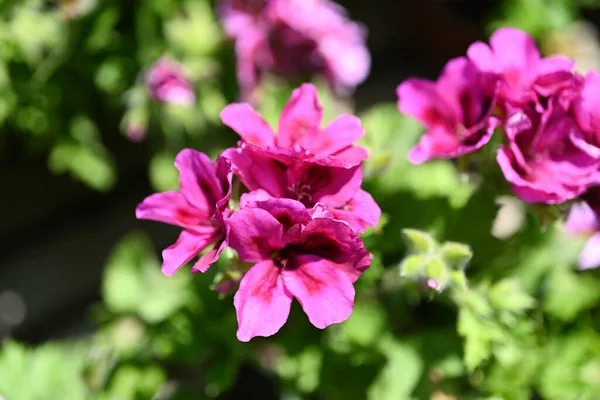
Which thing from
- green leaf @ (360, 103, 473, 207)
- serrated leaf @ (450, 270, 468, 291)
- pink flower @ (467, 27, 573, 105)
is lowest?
green leaf @ (360, 103, 473, 207)

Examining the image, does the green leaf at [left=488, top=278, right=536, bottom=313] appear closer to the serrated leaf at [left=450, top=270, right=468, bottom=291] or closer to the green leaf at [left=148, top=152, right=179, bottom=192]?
the serrated leaf at [left=450, top=270, right=468, bottom=291]

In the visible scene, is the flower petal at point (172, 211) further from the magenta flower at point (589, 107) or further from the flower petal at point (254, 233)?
the magenta flower at point (589, 107)

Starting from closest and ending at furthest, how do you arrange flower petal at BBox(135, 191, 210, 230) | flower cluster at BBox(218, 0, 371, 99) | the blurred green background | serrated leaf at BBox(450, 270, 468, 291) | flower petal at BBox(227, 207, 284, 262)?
flower petal at BBox(227, 207, 284, 262) < flower petal at BBox(135, 191, 210, 230) < serrated leaf at BBox(450, 270, 468, 291) < the blurred green background < flower cluster at BBox(218, 0, 371, 99)

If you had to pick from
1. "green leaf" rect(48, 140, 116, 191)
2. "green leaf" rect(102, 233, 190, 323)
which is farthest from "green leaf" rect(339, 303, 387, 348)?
"green leaf" rect(48, 140, 116, 191)

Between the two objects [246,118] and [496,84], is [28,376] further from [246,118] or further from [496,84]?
[496,84]

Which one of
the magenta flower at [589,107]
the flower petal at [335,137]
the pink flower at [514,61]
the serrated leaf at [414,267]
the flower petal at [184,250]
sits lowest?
the serrated leaf at [414,267]

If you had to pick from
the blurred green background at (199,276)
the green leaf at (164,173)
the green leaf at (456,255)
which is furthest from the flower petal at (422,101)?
the green leaf at (164,173)
